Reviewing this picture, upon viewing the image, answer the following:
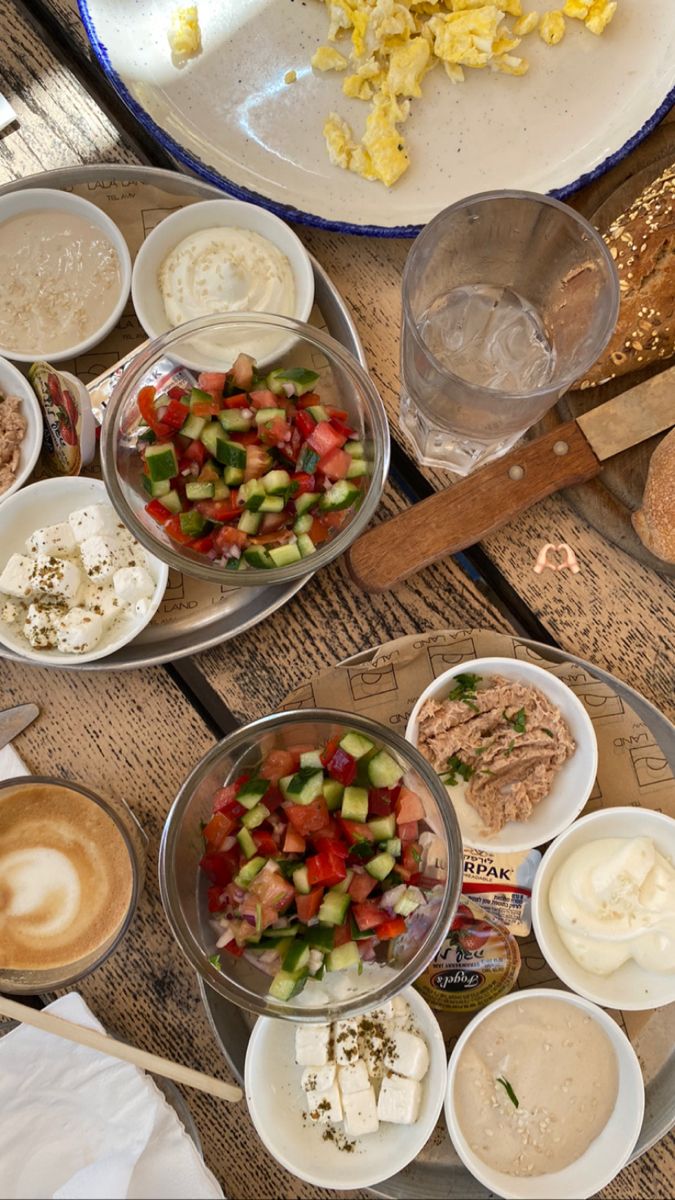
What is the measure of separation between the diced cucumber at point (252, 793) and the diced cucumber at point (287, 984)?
0.27 m

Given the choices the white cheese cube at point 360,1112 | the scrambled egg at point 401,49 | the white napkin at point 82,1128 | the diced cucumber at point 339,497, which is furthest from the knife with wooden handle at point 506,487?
the white napkin at point 82,1128

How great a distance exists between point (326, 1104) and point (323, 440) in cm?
113

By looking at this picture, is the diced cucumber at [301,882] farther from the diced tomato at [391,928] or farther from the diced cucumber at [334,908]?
the diced tomato at [391,928]

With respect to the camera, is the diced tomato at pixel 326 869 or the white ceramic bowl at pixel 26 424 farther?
the white ceramic bowl at pixel 26 424

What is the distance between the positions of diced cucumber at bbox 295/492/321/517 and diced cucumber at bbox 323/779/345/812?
1.50ft

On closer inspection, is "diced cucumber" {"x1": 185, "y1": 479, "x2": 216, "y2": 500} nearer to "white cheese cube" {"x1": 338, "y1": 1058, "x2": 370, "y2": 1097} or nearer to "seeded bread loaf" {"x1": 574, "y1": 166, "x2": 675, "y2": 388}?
"seeded bread loaf" {"x1": 574, "y1": 166, "x2": 675, "y2": 388}

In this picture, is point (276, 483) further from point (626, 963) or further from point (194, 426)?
point (626, 963)

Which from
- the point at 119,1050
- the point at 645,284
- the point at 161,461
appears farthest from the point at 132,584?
the point at 645,284

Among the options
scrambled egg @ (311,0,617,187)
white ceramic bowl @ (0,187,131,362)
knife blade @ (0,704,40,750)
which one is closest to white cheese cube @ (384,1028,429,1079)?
knife blade @ (0,704,40,750)

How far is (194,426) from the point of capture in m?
1.79

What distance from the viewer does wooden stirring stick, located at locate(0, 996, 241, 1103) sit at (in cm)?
179

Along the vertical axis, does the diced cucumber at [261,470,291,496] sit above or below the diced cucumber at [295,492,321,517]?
above

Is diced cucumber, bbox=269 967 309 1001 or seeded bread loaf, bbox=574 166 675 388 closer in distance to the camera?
diced cucumber, bbox=269 967 309 1001

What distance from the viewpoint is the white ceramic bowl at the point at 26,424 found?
6.12 feet
